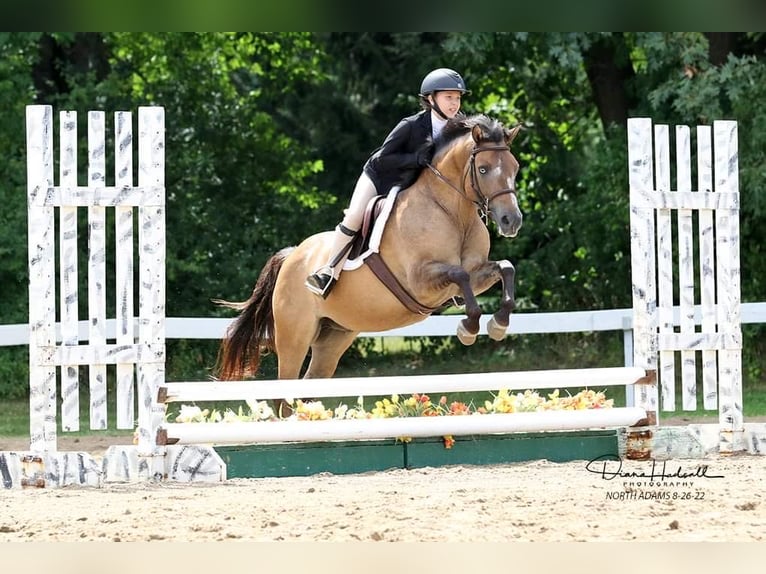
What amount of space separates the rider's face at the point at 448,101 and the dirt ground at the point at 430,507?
6.16ft

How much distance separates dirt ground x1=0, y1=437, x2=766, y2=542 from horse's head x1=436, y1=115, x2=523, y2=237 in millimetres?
1247

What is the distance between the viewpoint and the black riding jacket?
576 centimetres

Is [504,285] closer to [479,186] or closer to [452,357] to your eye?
[479,186]

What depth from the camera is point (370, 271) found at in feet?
19.2

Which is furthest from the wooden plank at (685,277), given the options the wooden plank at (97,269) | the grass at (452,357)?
the grass at (452,357)

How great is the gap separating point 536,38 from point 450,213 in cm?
659

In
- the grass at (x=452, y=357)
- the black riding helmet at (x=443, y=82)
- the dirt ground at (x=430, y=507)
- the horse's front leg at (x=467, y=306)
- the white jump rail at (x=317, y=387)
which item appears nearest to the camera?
the dirt ground at (x=430, y=507)

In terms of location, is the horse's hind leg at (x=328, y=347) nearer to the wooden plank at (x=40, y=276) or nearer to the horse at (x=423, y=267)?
the horse at (x=423, y=267)

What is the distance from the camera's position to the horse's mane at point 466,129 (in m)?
5.36

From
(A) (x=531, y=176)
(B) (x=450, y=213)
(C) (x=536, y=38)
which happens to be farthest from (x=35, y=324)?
(A) (x=531, y=176)

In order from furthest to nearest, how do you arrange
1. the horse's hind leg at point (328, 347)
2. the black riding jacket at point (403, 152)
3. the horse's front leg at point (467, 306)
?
the horse's hind leg at point (328, 347), the black riding jacket at point (403, 152), the horse's front leg at point (467, 306)

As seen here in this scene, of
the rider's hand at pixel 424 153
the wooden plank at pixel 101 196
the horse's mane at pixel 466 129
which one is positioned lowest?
the wooden plank at pixel 101 196

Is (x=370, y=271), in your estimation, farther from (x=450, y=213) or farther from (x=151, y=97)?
(x=151, y=97)

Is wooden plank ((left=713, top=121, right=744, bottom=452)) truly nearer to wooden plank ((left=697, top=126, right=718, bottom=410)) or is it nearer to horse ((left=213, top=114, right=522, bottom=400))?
wooden plank ((left=697, top=126, right=718, bottom=410))
